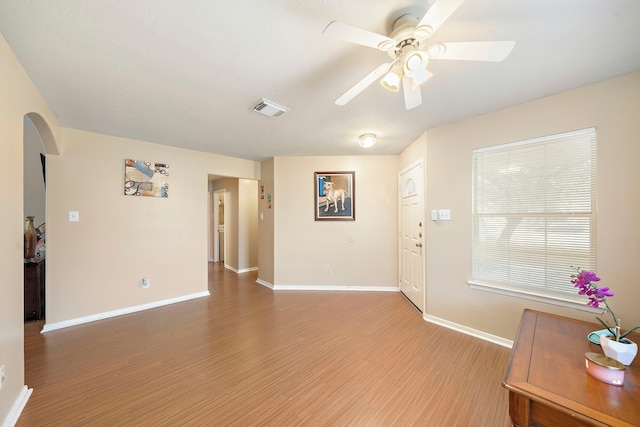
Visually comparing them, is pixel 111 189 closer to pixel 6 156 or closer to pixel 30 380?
pixel 6 156

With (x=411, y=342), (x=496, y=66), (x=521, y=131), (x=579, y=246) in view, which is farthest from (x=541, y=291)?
(x=496, y=66)

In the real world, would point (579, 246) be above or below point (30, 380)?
above

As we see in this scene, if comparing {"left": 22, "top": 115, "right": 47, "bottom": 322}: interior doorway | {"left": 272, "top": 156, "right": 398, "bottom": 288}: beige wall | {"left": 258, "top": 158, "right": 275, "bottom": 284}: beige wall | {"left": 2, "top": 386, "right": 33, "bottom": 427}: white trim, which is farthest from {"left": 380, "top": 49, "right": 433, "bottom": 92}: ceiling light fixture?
{"left": 22, "top": 115, "right": 47, "bottom": 322}: interior doorway

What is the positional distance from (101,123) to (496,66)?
3.66m

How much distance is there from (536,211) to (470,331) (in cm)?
133

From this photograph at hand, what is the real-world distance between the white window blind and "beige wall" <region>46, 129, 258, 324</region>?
3.71m

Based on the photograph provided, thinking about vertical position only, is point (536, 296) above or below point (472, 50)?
below

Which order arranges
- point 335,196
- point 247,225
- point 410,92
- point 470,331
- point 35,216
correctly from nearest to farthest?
Answer: point 410,92, point 470,331, point 35,216, point 335,196, point 247,225

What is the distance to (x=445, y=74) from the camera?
168 cm

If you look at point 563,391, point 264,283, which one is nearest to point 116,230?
point 264,283

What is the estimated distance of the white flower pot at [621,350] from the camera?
39.6 inches

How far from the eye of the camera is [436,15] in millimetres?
962

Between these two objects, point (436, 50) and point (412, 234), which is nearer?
point (436, 50)

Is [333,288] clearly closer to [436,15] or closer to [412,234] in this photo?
[412,234]
